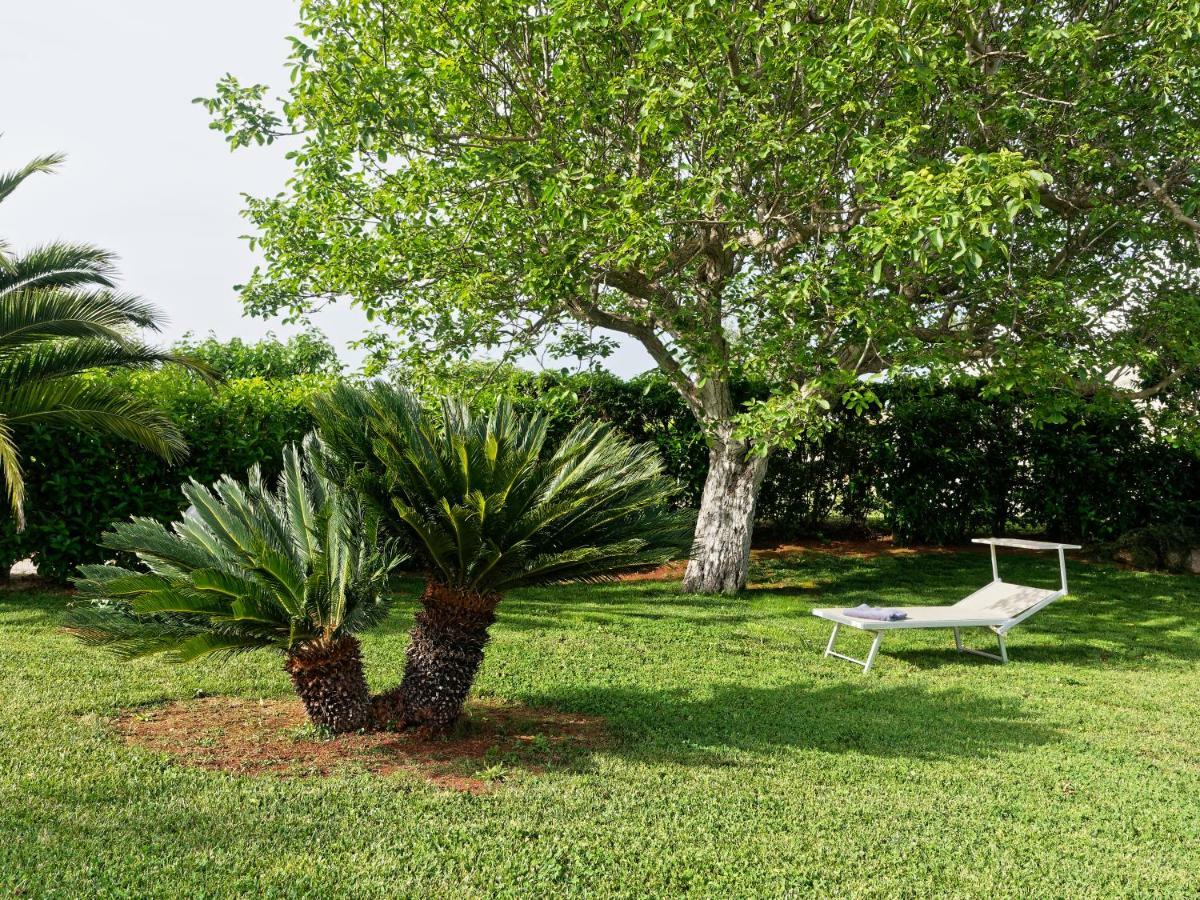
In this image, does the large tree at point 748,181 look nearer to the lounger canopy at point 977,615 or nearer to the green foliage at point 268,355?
the lounger canopy at point 977,615

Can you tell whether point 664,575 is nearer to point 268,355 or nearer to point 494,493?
point 494,493

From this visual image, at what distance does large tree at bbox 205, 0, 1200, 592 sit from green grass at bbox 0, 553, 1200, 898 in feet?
9.87

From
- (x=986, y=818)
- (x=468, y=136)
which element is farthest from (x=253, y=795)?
(x=468, y=136)

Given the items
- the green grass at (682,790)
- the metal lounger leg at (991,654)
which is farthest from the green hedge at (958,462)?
the green grass at (682,790)

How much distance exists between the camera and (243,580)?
15.4 ft

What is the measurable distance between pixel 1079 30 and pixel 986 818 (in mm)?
6779

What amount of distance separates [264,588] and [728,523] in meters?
7.02

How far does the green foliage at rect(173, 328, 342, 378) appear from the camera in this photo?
23062 millimetres

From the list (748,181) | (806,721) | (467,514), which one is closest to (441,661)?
(467,514)

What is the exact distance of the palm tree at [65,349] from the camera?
938 centimetres

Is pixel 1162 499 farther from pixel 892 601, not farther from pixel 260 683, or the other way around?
pixel 260 683

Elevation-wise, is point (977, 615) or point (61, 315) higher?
point (61, 315)

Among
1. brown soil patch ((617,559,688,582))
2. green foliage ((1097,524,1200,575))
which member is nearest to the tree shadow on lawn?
brown soil patch ((617,559,688,582))

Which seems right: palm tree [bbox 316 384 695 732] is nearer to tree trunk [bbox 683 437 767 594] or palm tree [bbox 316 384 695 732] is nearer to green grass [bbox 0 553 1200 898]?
green grass [bbox 0 553 1200 898]
